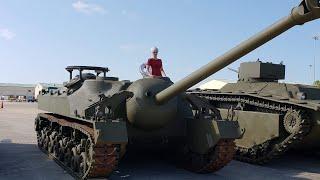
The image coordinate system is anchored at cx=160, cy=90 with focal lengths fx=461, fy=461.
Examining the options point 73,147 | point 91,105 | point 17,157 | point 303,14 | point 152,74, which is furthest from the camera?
point 17,157

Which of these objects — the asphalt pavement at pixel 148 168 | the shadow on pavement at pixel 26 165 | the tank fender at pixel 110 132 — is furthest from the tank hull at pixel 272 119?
the shadow on pavement at pixel 26 165

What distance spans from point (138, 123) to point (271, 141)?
4804mm

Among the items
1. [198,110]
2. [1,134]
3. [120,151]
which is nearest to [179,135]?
[198,110]

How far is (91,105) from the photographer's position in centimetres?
952

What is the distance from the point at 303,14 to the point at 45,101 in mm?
8749

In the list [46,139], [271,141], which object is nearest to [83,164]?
[46,139]

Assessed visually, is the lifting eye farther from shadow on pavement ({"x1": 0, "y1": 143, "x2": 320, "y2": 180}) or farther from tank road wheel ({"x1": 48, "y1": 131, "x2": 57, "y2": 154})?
tank road wheel ({"x1": 48, "y1": 131, "x2": 57, "y2": 154})

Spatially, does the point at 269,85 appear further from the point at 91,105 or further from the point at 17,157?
the point at 17,157

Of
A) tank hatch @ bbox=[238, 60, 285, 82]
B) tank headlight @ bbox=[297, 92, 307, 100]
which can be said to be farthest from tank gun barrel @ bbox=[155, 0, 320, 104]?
tank hatch @ bbox=[238, 60, 285, 82]

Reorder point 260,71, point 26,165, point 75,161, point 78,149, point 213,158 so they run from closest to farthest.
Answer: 1. point 78,149
2. point 75,161
3. point 213,158
4. point 26,165
5. point 260,71

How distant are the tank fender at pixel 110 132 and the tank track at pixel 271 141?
544 cm

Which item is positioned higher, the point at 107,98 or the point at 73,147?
the point at 107,98

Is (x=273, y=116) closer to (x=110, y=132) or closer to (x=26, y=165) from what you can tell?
(x=110, y=132)

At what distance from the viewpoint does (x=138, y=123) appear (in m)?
9.91
